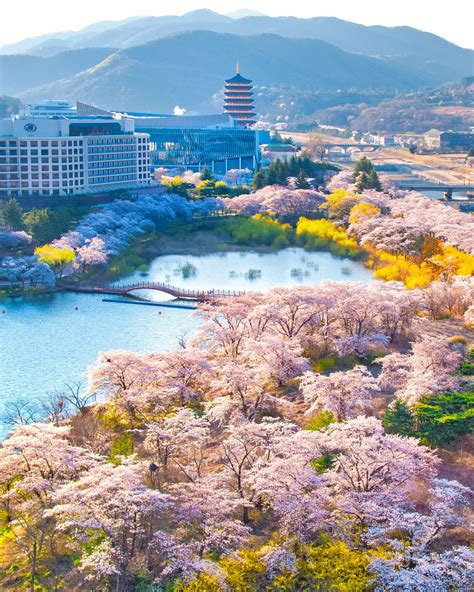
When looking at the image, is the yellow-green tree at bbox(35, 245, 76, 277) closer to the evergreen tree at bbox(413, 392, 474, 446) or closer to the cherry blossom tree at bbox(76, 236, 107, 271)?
the cherry blossom tree at bbox(76, 236, 107, 271)

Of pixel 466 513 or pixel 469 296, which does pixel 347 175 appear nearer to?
pixel 469 296

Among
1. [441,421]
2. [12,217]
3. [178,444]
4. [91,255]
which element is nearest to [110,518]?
[178,444]

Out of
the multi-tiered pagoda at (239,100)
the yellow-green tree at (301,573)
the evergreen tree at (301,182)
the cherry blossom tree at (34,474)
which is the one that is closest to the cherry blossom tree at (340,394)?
the yellow-green tree at (301,573)

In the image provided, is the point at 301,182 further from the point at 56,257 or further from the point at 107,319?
Result: the point at 107,319

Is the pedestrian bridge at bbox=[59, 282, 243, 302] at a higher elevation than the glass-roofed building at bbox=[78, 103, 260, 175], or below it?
below

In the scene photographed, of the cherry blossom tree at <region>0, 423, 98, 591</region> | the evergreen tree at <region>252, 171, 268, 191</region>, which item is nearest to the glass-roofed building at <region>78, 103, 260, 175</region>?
the evergreen tree at <region>252, 171, 268, 191</region>
